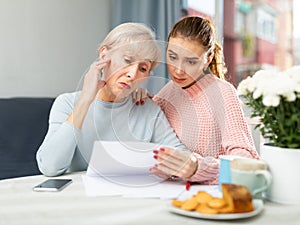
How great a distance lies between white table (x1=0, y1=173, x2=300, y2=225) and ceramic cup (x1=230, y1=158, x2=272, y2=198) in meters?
0.05


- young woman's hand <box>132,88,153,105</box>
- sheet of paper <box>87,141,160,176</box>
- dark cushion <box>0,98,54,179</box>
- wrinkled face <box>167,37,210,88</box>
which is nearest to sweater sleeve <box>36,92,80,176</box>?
sheet of paper <box>87,141,160,176</box>

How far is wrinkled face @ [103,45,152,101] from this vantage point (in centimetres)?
118

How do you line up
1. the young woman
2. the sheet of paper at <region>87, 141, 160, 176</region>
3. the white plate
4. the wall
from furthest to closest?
the wall
the young woman
the sheet of paper at <region>87, 141, 160, 176</region>
the white plate

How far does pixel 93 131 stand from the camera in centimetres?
127

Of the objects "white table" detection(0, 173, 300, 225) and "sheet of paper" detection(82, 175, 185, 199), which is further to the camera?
"sheet of paper" detection(82, 175, 185, 199)

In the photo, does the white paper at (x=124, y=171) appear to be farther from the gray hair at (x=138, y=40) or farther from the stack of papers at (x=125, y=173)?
the gray hair at (x=138, y=40)

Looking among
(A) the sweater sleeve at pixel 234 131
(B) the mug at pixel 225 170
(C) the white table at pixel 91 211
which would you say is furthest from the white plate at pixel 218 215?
(A) the sweater sleeve at pixel 234 131

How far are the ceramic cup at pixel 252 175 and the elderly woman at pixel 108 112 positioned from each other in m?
0.39

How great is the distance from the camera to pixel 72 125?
123 cm

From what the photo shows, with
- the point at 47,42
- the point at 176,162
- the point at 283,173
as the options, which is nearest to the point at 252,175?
the point at 283,173

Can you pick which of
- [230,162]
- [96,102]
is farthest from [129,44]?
[230,162]

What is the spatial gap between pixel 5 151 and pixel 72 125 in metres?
0.95

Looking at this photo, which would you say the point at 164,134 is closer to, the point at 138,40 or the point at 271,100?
the point at 138,40

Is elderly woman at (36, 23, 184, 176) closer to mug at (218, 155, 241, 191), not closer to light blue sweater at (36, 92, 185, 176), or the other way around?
light blue sweater at (36, 92, 185, 176)
